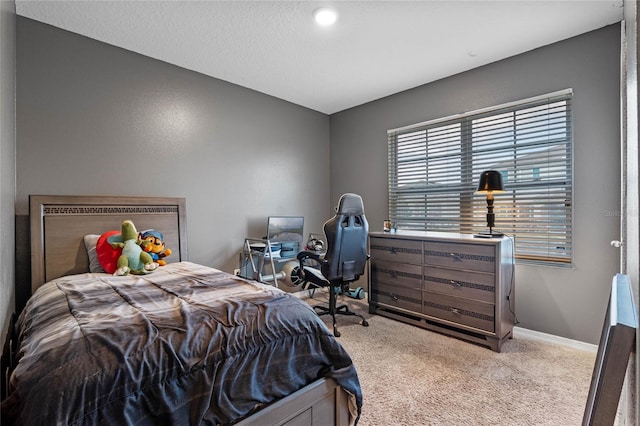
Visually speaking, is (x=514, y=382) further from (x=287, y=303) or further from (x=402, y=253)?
(x=287, y=303)

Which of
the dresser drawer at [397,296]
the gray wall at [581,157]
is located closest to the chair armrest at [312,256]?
the dresser drawer at [397,296]

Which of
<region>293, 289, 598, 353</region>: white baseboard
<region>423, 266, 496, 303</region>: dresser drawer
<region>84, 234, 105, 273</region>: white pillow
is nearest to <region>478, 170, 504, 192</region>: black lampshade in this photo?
<region>423, 266, 496, 303</region>: dresser drawer

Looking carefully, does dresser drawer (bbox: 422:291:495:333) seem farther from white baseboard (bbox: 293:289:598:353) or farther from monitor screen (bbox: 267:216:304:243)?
monitor screen (bbox: 267:216:304:243)

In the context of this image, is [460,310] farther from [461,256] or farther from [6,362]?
[6,362]

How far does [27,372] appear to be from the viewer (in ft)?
3.05

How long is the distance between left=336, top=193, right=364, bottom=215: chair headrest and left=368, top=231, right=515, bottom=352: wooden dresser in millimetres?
512

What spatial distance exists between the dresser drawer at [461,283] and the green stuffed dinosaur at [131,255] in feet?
8.10

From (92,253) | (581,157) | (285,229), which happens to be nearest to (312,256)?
(285,229)

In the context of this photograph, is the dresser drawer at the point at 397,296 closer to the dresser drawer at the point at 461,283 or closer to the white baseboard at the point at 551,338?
the dresser drawer at the point at 461,283

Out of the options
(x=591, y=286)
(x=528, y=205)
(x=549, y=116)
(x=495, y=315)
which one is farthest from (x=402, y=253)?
(x=549, y=116)

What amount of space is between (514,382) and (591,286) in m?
1.18

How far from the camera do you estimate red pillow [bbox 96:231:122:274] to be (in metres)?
2.37

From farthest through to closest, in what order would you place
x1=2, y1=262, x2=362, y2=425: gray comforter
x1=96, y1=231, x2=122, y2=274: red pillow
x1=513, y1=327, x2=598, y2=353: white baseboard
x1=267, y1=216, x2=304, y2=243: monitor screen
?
1. x1=267, y1=216, x2=304, y2=243: monitor screen
2. x1=513, y1=327, x2=598, y2=353: white baseboard
3. x1=96, y1=231, x2=122, y2=274: red pillow
4. x1=2, y1=262, x2=362, y2=425: gray comforter

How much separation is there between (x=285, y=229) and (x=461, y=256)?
2.05 meters
